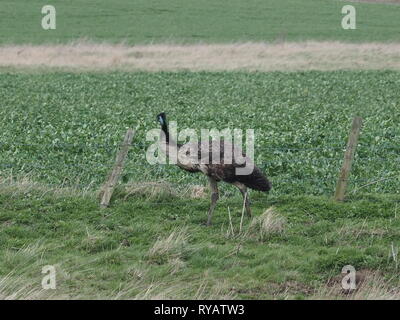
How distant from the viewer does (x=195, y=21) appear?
61.5m

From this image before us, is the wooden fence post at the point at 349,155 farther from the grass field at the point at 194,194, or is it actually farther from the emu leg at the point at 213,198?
the emu leg at the point at 213,198

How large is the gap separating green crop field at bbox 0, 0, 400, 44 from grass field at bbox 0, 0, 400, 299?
1672 cm

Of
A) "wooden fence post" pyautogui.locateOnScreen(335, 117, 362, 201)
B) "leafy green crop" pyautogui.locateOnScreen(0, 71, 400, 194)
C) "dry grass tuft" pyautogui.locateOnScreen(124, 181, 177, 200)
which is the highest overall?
"wooden fence post" pyautogui.locateOnScreen(335, 117, 362, 201)

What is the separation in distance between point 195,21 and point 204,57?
1727cm

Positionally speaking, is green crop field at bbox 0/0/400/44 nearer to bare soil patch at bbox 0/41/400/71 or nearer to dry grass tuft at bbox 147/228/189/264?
bare soil patch at bbox 0/41/400/71

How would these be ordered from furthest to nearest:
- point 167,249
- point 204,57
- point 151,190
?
point 204,57 → point 151,190 → point 167,249

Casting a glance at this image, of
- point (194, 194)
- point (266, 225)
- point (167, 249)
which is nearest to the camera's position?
point (167, 249)

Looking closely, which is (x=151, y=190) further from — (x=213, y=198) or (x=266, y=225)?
(x=266, y=225)

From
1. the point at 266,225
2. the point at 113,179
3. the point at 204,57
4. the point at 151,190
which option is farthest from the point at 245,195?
the point at 204,57

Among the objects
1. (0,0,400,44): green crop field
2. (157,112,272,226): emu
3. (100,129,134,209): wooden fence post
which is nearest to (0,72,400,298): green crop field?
(100,129,134,209): wooden fence post

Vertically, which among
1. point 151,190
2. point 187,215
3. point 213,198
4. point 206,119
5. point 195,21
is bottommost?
point 206,119

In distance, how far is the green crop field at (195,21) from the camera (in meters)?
54.2

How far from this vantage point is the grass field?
30.7 ft

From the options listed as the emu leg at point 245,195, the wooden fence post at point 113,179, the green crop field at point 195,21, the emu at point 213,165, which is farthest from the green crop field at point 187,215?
the green crop field at point 195,21
